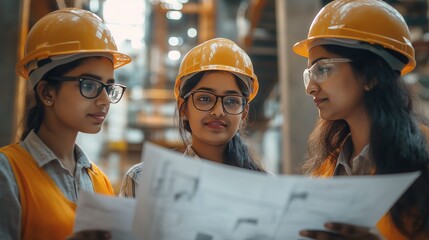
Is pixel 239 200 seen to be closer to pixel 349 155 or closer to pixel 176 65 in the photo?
pixel 349 155

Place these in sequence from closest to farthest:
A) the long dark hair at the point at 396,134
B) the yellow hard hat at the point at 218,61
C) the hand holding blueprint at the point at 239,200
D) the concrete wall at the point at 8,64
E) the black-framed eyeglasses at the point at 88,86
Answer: the hand holding blueprint at the point at 239,200, the long dark hair at the point at 396,134, the black-framed eyeglasses at the point at 88,86, the yellow hard hat at the point at 218,61, the concrete wall at the point at 8,64

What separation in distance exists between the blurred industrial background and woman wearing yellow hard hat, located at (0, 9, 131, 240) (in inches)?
11.1

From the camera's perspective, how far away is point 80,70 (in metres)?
2.37

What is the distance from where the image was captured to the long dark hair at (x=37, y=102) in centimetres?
237

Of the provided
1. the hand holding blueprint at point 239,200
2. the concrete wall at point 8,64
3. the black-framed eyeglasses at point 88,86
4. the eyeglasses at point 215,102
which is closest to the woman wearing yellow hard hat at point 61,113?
the black-framed eyeglasses at point 88,86

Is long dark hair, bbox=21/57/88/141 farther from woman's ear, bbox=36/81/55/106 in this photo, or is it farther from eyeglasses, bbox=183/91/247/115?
eyeglasses, bbox=183/91/247/115

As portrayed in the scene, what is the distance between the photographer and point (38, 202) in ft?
6.86

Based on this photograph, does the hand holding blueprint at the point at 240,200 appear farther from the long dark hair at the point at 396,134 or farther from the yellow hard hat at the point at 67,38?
the yellow hard hat at the point at 67,38

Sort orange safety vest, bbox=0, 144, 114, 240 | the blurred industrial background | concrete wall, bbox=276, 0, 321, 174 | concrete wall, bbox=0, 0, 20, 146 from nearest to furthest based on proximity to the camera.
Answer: orange safety vest, bbox=0, 144, 114, 240 → concrete wall, bbox=0, 0, 20, 146 → the blurred industrial background → concrete wall, bbox=276, 0, 321, 174

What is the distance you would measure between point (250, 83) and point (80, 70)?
1.01 meters

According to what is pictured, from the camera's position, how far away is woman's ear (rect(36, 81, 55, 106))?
2.39 m

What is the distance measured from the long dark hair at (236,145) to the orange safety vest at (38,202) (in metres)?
0.90

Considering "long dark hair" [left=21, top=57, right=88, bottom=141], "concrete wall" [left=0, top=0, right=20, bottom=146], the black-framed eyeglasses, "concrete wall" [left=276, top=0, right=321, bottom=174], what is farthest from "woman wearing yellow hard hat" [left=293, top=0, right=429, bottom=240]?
"concrete wall" [left=0, top=0, right=20, bottom=146]

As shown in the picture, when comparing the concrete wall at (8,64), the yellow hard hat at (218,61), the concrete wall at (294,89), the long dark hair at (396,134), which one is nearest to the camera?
the long dark hair at (396,134)
